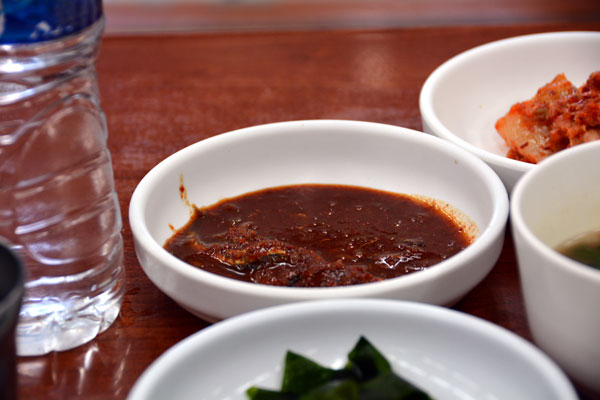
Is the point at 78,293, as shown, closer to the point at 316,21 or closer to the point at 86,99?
the point at 86,99

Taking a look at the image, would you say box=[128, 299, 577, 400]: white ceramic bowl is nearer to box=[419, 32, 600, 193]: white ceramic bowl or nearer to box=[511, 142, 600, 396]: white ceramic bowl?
box=[511, 142, 600, 396]: white ceramic bowl

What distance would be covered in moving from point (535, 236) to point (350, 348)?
0.39 m

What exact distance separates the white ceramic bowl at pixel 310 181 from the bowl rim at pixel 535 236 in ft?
0.48

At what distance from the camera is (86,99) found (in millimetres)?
1399

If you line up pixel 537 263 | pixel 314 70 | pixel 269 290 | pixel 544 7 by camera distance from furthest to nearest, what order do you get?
pixel 544 7
pixel 314 70
pixel 269 290
pixel 537 263

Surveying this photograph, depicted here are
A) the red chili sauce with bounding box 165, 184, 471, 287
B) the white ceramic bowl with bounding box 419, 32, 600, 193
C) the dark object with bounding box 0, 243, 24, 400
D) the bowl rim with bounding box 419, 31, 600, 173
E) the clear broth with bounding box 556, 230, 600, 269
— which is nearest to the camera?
the dark object with bounding box 0, 243, 24, 400

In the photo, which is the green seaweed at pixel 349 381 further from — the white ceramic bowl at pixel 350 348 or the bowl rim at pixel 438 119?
the bowl rim at pixel 438 119

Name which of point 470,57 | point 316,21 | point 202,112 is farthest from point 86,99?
point 316,21

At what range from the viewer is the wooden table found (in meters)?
1.42

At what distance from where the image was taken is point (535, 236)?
1.26 m

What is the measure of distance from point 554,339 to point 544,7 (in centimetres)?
268

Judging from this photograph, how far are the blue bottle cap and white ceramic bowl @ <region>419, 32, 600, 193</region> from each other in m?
1.32

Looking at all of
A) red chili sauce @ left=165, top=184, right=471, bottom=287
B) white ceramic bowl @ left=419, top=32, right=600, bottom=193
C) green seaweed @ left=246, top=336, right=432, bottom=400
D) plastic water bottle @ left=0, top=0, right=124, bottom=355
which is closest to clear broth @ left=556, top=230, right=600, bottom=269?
red chili sauce @ left=165, top=184, right=471, bottom=287

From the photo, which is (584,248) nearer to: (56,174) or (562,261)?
(562,261)
